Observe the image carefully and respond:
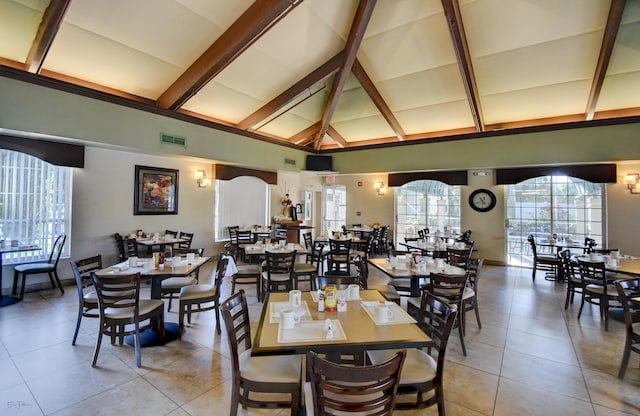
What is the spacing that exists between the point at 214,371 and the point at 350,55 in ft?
19.3

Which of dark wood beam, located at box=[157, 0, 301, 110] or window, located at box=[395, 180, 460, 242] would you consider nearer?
dark wood beam, located at box=[157, 0, 301, 110]

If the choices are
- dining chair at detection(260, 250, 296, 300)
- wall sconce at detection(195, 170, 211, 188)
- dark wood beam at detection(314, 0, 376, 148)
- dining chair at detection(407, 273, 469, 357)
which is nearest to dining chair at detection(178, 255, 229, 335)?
dining chair at detection(260, 250, 296, 300)

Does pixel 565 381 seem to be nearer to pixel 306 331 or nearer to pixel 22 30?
pixel 306 331

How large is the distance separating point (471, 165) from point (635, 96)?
3.19 meters

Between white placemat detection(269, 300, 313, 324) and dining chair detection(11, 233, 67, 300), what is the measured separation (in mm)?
4696

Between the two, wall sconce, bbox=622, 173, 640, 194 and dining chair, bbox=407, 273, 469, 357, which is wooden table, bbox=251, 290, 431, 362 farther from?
wall sconce, bbox=622, 173, 640, 194

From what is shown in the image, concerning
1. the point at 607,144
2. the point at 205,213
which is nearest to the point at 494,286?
the point at 607,144

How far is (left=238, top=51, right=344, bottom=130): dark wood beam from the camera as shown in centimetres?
647

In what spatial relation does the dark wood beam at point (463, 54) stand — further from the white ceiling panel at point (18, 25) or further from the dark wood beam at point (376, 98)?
the white ceiling panel at point (18, 25)

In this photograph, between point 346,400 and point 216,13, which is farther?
point 216,13

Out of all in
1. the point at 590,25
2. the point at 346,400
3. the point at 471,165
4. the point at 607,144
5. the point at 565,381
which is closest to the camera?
the point at 346,400

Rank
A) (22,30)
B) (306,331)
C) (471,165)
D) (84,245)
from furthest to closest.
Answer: (471,165), (84,245), (22,30), (306,331)

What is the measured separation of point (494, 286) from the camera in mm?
5871

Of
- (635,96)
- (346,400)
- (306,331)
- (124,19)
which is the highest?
(124,19)
